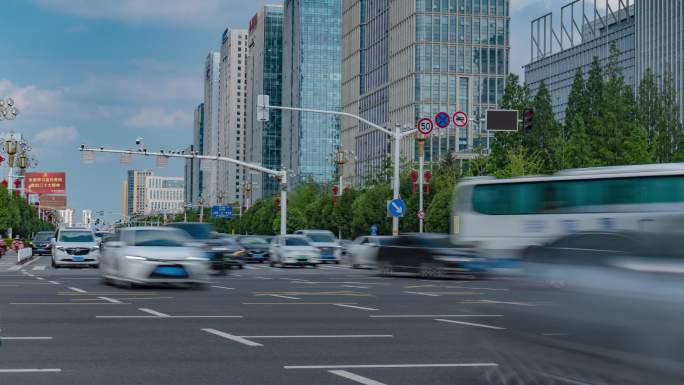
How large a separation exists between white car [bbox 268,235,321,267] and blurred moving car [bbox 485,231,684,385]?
121 ft

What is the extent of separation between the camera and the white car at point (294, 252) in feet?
143

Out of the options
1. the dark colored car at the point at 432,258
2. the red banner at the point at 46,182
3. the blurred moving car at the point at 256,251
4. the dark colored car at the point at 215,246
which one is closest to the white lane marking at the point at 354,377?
the dark colored car at the point at 432,258

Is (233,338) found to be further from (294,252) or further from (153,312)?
(294,252)

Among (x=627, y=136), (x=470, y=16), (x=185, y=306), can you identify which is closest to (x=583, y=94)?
(x=627, y=136)

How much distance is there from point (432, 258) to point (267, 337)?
62.4ft

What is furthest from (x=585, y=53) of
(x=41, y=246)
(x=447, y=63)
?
(x=41, y=246)

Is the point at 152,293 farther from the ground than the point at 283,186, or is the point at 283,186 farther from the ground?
the point at 283,186

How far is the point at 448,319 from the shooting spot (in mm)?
14953

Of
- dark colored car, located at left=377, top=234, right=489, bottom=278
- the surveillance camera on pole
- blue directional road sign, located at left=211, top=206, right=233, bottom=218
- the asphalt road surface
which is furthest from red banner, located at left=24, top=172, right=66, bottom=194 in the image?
the asphalt road surface

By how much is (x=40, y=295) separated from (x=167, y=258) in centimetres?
319

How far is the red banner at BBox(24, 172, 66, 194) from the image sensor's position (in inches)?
5743

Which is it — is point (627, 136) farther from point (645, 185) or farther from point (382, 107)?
point (382, 107)

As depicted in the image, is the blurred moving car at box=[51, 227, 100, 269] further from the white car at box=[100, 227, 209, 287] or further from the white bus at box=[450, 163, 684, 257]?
the white car at box=[100, 227, 209, 287]

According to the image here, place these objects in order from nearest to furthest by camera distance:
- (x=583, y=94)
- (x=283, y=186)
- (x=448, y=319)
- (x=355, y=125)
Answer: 1. (x=448, y=319)
2. (x=283, y=186)
3. (x=583, y=94)
4. (x=355, y=125)
